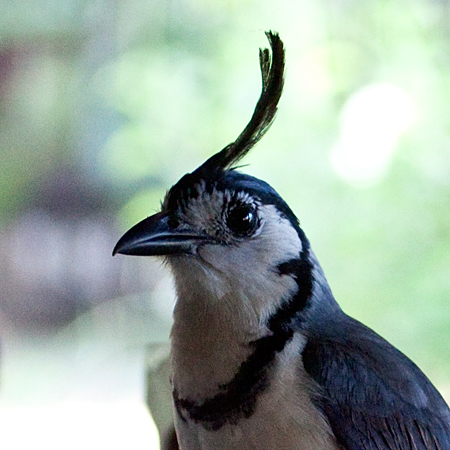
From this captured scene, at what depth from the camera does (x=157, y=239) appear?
2.97 ft

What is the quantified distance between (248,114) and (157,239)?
88 centimetres

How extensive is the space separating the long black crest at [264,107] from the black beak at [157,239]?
0.11 meters

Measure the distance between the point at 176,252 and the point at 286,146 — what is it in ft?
2.85

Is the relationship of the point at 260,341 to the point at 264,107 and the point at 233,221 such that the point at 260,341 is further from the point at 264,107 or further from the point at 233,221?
the point at 264,107

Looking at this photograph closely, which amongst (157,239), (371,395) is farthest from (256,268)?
(371,395)

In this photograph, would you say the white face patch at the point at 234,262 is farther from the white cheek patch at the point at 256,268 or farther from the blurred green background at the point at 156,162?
the blurred green background at the point at 156,162

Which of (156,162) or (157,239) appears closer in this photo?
(157,239)

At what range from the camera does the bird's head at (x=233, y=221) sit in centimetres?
92

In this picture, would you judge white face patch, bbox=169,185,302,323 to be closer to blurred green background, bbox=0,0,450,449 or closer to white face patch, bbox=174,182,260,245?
white face patch, bbox=174,182,260,245

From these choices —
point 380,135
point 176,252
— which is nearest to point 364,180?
point 380,135

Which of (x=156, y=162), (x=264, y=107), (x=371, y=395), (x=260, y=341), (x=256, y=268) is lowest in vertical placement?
(x=371, y=395)

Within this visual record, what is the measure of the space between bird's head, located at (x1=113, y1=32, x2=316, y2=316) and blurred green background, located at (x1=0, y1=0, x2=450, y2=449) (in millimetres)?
745

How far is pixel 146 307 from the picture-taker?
5.74 ft

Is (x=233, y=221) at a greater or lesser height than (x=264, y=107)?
lesser
